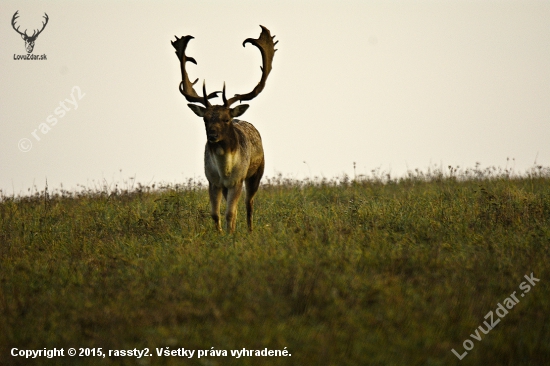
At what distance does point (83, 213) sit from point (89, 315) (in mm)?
6908

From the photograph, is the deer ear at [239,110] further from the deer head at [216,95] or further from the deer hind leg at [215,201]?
the deer hind leg at [215,201]

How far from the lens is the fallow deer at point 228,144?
10453 mm

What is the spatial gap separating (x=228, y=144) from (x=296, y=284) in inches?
171

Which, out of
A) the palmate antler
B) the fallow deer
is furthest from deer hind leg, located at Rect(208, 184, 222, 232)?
the palmate antler

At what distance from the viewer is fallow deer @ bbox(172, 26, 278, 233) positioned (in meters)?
10.5

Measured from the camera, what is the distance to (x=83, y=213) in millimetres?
12859

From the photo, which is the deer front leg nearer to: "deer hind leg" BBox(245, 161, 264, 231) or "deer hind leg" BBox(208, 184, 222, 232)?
"deer hind leg" BBox(208, 184, 222, 232)

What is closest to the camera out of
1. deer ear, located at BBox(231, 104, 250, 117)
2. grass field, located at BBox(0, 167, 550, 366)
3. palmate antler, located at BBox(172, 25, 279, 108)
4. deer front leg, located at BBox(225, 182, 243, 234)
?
grass field, located at BBox(0, 167, 550, 366)

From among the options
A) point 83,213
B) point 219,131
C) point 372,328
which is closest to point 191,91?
point 219,131

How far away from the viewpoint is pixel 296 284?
6.54m

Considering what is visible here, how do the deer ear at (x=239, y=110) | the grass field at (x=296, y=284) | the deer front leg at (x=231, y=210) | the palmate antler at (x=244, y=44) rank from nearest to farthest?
the grass field at (x=296, y=284), the deer front leg at (x=231, y=210), the deer ear at (x=239, y=110), the palmate antler at (x=244, y=44)

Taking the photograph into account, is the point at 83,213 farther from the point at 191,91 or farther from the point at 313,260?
the point at 313,260

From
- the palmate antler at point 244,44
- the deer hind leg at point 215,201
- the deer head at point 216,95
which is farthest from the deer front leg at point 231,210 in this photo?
the palmate antler at point 244,44

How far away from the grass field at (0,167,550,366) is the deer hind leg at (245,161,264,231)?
0.63 feet
